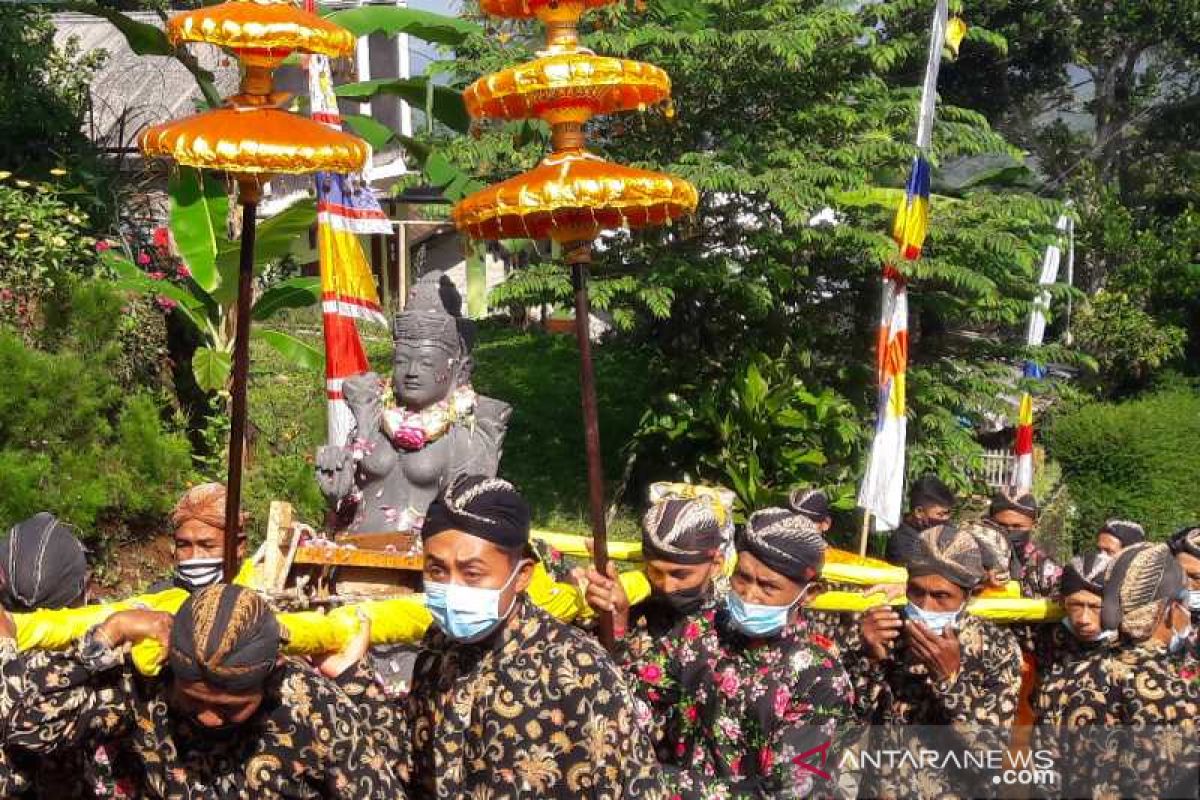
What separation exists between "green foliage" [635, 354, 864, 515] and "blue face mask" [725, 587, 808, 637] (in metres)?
7.24

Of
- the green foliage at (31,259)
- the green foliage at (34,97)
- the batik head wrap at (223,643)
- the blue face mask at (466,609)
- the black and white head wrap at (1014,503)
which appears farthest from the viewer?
the green foliage at (34,97)

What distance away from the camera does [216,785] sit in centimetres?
314

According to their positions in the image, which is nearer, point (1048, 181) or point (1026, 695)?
point (1026, 695)

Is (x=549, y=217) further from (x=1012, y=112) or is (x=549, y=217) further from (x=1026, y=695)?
(x=1012, y=112)

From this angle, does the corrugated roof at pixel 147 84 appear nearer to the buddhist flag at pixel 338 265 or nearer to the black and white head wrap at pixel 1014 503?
the buddhist flag at pixel 338 265

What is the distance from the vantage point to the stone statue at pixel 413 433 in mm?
5793

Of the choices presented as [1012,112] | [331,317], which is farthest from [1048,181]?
[331,317]

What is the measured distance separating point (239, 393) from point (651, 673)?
158 centimetres

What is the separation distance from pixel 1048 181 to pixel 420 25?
49.3 ft

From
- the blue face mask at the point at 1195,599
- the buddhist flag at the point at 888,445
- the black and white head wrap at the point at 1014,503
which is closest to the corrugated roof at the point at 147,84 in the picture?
the buddhist flag at the point at 888,445

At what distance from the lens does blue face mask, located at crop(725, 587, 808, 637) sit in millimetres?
3803

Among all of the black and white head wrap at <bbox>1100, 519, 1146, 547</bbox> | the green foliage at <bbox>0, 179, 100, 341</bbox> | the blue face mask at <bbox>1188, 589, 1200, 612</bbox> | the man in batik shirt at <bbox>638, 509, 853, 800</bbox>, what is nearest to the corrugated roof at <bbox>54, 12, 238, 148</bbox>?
the green foliage at <bbox>0, 179, 100, 341</bbox>

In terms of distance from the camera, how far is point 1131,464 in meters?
16.3

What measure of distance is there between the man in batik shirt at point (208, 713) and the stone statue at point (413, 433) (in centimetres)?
255
